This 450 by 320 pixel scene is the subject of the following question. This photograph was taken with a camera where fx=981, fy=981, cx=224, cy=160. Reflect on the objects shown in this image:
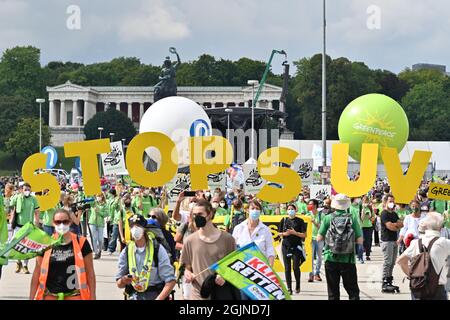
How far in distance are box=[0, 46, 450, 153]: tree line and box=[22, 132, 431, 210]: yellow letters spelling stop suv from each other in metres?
79.5

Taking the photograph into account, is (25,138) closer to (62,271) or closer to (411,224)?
(411,224)

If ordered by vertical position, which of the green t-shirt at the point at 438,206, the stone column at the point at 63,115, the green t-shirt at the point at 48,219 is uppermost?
the stone column at the point at 63,115

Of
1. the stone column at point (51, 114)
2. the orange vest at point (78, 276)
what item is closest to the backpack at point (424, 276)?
the orange vest at point (78, 276)

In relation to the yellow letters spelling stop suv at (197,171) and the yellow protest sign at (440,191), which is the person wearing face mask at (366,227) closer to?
the yellow protest sign at (440,191)

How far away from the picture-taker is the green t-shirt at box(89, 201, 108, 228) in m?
18.9

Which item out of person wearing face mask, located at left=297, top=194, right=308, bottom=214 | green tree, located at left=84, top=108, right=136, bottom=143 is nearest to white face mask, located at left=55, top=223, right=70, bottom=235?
person wearing face mask, located at left=297, top=194, right=308, bottom=214

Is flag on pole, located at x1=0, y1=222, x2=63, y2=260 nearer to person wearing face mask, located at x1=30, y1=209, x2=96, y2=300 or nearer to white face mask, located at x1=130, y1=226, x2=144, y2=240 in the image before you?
person wearing face mask, located at x1=30, y1=209, x2=96, y2=300

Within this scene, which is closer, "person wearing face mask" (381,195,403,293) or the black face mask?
the black face mask

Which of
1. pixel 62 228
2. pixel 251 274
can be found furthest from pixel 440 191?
pixel 62 228

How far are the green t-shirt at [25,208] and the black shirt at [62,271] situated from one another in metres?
7.98

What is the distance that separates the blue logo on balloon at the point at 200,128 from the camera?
905 inches

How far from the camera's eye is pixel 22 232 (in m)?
7.79

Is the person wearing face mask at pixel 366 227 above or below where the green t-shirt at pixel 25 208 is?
below

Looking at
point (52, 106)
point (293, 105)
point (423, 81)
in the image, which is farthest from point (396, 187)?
point (52, 106)
